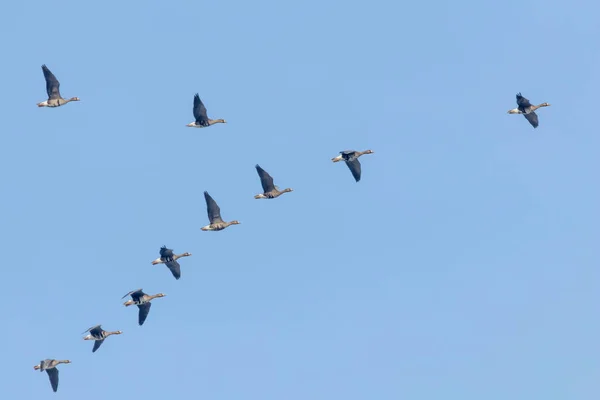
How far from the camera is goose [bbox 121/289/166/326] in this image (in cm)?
14984

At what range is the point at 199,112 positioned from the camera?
149375mm

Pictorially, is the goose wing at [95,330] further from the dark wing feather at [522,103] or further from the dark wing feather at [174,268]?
the dark wing feather at [522,103]

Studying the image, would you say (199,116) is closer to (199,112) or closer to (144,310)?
(199,112)

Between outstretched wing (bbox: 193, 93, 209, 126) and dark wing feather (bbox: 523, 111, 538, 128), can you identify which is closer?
outstretched wing (bbox: 193, 93, 209, 126)

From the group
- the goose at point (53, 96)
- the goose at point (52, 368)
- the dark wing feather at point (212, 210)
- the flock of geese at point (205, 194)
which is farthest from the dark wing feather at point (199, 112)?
the goose at point (52, 368)

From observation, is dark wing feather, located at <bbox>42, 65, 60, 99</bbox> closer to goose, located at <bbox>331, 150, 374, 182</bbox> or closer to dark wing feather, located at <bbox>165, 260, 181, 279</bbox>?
dark wing feather, located at <bbox>165, 260, 181, 279</bbox>

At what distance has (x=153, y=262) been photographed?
5876 inches

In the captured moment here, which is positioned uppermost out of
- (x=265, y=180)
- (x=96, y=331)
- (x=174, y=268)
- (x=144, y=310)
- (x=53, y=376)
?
(x=265, y=180)

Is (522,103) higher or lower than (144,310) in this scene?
higher

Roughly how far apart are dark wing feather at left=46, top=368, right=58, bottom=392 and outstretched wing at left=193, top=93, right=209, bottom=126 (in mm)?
21827

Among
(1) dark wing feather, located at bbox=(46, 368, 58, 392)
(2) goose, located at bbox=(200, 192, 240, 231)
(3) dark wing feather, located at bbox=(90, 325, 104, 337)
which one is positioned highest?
(2) goose, located at bbox=(200, 192, 240, 231)

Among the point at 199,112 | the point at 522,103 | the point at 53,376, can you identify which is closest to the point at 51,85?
the point at 199,112

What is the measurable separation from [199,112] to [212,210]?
295 inches

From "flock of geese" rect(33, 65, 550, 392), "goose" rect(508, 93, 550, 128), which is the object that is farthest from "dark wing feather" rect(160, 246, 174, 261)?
"goose" rect(508, 93, 550, 128)
